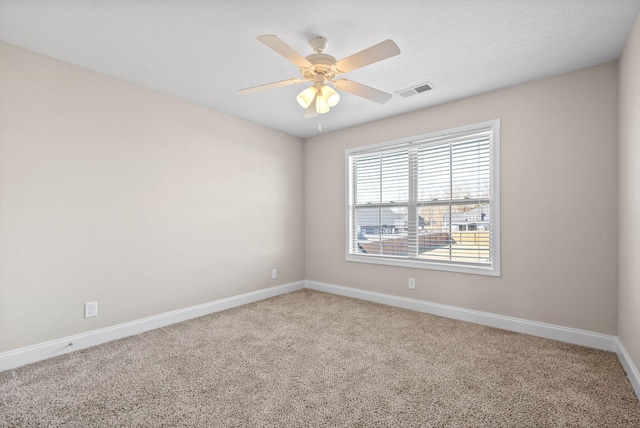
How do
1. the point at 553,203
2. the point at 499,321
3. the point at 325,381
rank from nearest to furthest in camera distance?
1. the point at 325,381
2. the point at 553,203
3. the point at 499,321

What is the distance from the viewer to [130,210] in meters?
2.93

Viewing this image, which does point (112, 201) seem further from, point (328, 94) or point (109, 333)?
point (328, 94)

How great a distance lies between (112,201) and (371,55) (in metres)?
2.59

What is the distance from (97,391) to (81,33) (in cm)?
247

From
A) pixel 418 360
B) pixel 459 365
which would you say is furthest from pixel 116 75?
pixel 459 365

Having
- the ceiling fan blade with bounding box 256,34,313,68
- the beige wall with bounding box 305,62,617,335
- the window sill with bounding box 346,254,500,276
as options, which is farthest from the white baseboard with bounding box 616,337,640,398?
the ceiling fan blade with bounding box 256,34,313,68

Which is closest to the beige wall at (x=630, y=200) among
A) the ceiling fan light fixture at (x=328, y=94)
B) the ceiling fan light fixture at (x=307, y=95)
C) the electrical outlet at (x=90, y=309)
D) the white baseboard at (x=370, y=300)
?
the white baseboard at (x=370, y=300)

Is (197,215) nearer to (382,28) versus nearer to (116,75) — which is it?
(116,75)

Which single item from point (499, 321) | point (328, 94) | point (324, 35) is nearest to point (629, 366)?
point (499, 321)

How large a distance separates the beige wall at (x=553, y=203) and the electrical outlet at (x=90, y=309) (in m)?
3.38

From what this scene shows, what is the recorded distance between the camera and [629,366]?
2096 mm

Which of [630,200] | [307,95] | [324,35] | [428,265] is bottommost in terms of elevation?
[428,265]

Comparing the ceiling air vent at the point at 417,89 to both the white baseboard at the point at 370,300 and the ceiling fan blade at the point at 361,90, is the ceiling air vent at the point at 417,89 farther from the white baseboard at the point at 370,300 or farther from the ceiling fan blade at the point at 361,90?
the white baseboard at the point at 370,300

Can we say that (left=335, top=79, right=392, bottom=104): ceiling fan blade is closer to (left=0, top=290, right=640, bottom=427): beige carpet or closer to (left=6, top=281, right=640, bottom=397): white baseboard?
(left=0, top=290, right=640, bottom=427): beige carpet
